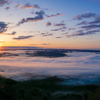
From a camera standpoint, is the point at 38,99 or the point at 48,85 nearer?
the point at 38,99

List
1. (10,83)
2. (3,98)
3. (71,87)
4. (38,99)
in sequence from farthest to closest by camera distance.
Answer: (71,87) < (10,83) < (38,99) < (3,98)

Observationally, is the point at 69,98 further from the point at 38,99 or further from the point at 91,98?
the point at 38,99

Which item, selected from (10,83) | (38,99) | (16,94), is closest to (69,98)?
(38,99)

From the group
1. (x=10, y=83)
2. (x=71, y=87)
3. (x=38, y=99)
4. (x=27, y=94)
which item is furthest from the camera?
(x=71, y=87)

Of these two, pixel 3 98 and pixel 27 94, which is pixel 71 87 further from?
pixel 3 98

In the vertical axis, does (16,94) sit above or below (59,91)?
above

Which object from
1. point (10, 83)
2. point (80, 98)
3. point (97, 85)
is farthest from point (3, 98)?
point (97, 85)
